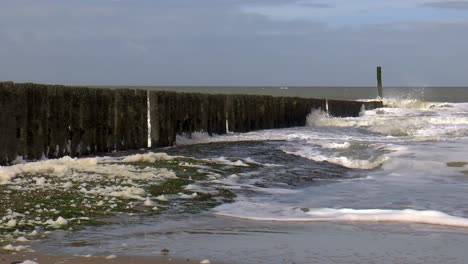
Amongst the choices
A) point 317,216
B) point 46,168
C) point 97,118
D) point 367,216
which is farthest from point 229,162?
point 367,216

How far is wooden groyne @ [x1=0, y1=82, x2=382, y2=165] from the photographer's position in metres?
8.59

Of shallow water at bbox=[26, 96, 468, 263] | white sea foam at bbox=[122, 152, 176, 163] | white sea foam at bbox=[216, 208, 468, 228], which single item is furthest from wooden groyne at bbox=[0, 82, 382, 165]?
white sea foam at bbox=[216, 208, 468, 228]

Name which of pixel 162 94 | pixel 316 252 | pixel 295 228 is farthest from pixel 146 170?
pixel 162 94

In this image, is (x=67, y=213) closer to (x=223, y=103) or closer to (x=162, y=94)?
(x=162, y=94)

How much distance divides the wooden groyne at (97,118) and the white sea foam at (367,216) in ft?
13.0

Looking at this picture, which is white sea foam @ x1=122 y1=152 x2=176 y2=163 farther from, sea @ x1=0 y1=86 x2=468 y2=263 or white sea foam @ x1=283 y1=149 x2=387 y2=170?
white sea foam @ x1=283 y1=149 x2=387 y2=170

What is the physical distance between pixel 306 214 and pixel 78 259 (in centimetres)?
245

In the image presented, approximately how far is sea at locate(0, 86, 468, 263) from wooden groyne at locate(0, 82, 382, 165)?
2.03 feet

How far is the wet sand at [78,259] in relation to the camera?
373 cm

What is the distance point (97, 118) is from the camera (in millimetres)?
10633

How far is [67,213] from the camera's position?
17.4ft

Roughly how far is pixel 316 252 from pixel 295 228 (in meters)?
0.88

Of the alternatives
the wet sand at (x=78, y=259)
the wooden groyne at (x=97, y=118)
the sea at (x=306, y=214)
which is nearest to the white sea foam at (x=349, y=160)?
the sea at (x=306, y=214)

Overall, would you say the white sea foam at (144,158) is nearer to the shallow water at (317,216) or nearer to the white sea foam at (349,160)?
the shallow water at (317,216)
